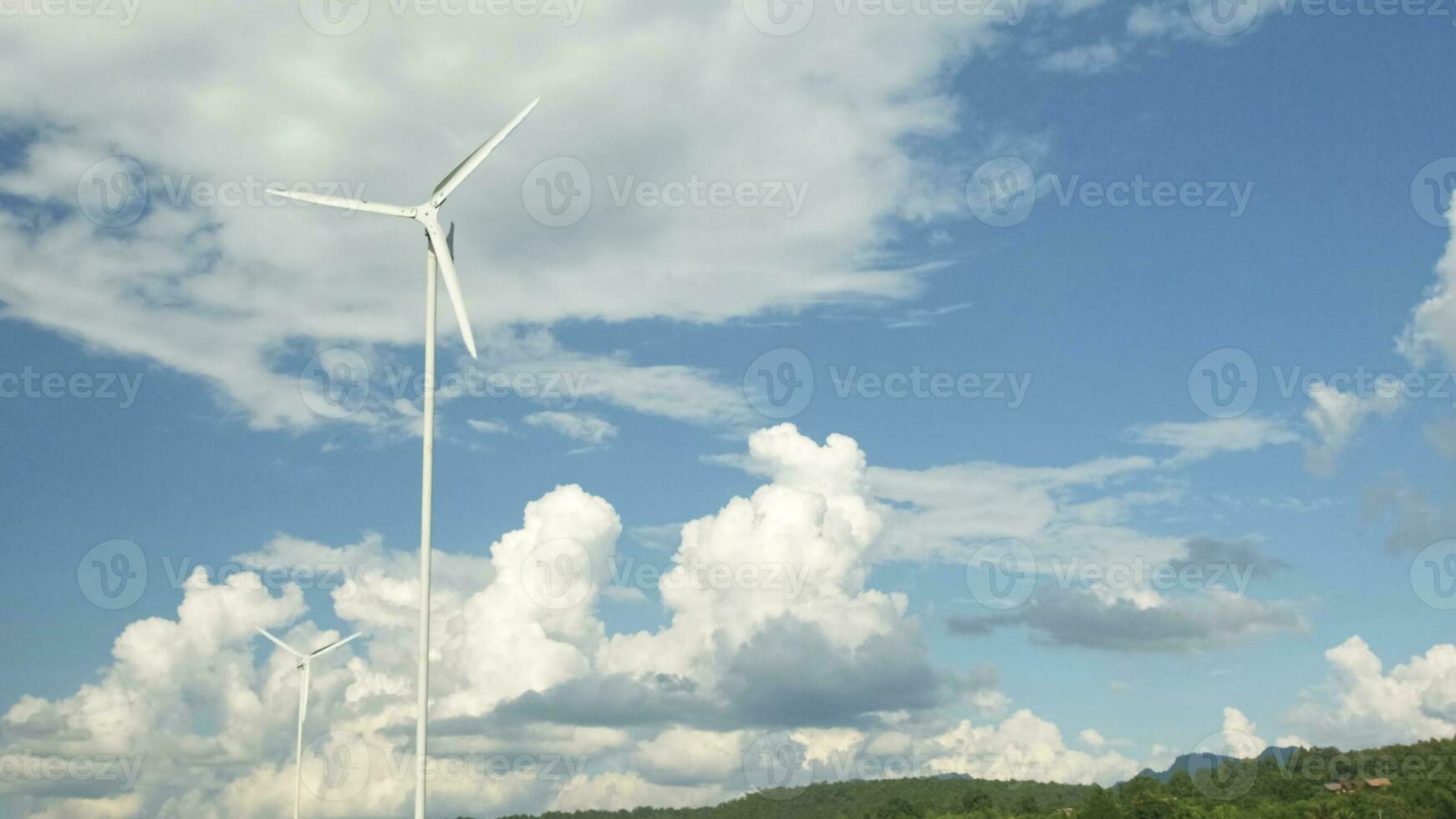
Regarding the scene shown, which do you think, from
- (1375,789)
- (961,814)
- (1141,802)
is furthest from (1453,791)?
(961,814)

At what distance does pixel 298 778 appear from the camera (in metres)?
111

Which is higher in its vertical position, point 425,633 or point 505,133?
point 505,133

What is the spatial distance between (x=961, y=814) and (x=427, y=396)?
558 feet

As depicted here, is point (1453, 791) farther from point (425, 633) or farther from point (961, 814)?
point (425, 633)

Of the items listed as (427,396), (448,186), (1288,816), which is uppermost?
(448,186)

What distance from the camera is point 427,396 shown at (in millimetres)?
46688

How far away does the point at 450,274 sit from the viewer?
53.6m

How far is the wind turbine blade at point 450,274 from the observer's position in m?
53.0

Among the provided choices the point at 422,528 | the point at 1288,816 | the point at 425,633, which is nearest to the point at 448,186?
the point at 422,528

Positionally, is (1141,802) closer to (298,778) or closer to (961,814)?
(961,814)

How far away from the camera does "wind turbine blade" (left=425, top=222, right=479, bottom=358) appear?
53.0m

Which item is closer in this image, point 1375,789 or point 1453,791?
point 1453,791

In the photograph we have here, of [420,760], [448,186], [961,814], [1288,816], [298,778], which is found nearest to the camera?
[420,760]

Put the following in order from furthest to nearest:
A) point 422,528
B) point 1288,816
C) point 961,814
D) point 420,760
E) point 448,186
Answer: point 961,814, point 1288,816, point 448,186, point 422,528, point 420,760
